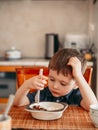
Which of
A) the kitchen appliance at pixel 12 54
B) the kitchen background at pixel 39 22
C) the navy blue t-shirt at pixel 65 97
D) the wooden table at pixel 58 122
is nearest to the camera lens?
the wooden table at pixel 58 122

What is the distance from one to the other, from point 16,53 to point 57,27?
61 cm

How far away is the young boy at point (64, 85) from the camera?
1.49m

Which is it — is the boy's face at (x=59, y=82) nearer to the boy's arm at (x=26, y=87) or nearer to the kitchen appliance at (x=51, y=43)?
the boy's arm at (x=26, y=87)

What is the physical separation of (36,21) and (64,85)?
84.9 inches

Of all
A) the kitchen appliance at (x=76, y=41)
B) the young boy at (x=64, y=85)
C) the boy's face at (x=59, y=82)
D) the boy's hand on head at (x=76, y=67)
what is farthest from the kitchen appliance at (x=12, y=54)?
the boy's hand on head at (x=76, y=67)

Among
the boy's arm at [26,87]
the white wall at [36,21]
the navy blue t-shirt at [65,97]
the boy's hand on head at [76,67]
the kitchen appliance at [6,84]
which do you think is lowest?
the kitchen appliance at [6,84]

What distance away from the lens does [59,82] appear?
1547 mm

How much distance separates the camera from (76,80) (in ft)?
4.92

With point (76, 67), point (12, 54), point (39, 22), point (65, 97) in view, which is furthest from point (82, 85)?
point (39, 22)

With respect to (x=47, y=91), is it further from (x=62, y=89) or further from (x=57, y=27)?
(x=57, y=27)

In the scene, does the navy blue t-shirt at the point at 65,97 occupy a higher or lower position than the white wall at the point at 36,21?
lower

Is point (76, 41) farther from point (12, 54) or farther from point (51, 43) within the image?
point (12, 54)

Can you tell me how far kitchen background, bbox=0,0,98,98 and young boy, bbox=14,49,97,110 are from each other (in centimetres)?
197

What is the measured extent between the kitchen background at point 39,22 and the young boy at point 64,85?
197 cm
